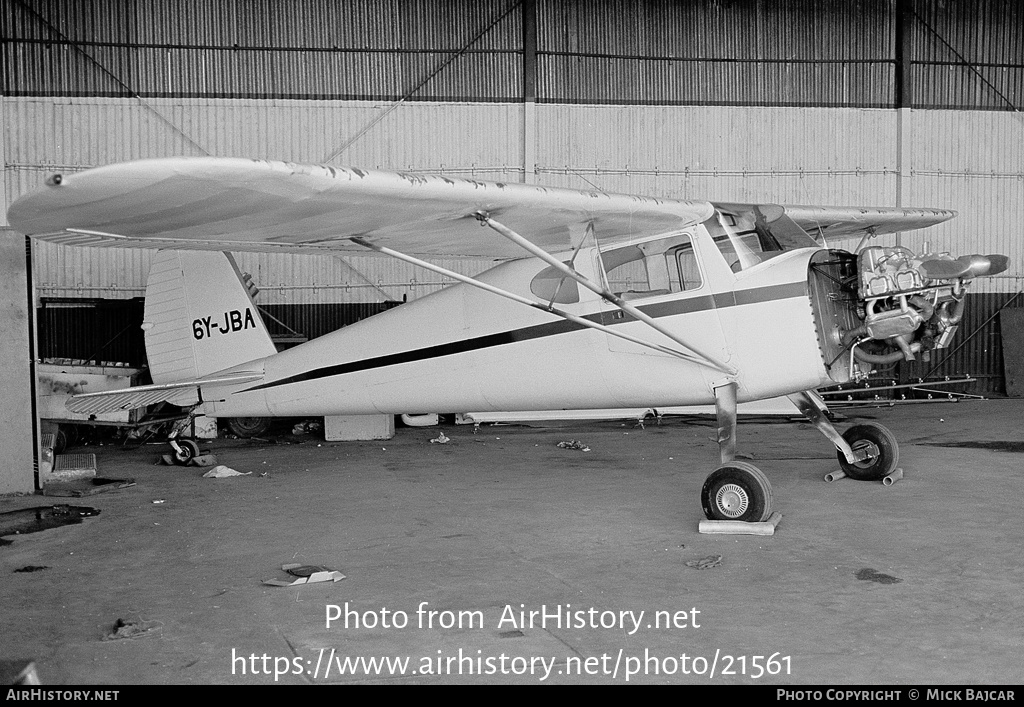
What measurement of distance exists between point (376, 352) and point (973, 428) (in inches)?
319

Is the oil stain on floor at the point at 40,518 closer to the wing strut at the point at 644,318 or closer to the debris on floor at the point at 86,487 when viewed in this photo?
the debris on floor at the point at 86,487

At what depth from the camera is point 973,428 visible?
1230 centimetres

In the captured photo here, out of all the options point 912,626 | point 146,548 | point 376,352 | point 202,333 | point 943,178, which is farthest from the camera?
point 943,178

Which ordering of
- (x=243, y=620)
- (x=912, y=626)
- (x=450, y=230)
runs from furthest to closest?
(x=450, y=230)
(x=243, y=620)
(x=912, y=626)

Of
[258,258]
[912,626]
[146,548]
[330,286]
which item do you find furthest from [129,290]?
[912,626]

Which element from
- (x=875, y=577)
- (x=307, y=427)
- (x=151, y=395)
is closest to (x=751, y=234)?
(x=875, y=577)

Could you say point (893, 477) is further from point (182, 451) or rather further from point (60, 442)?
point (60, 442)

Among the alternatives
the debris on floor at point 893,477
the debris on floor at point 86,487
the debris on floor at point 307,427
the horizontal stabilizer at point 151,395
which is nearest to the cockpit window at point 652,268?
the debris on floor at point 893,477

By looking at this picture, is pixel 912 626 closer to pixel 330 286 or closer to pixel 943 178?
pixel 330 286

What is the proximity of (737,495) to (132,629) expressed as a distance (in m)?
4.07

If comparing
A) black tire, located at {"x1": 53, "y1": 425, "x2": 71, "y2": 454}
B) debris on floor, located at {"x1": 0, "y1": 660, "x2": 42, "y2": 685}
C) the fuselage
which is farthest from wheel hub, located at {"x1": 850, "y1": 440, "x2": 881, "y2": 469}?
black tire, located at {"x1": 53, "y1": 425, "x2": 71, "y2": 454}

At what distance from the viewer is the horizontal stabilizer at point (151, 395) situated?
9.18 metres

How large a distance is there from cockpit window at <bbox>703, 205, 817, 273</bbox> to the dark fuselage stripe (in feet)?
0.88

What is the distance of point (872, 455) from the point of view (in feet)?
27.4
